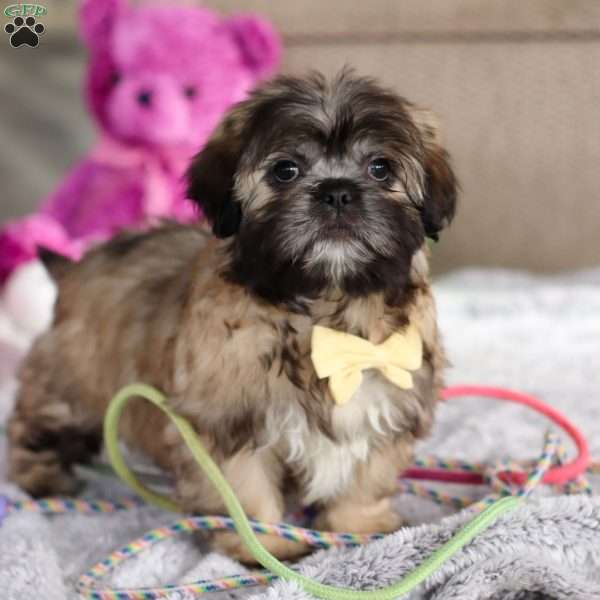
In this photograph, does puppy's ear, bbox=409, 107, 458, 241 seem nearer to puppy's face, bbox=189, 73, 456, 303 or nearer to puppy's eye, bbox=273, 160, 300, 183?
puppy's face, bbox=189, 73, 456, 303

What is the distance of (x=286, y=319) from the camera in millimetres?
1646

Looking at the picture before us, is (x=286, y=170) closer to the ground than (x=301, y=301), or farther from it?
farther from it

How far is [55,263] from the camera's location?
2303mm

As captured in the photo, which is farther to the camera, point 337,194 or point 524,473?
point 524,473

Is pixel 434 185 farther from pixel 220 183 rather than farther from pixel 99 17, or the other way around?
pixel 99 17

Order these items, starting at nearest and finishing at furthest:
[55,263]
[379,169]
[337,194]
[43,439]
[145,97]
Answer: [337,194] < [379,169] < [43,439] < [55,263] < [145,97]

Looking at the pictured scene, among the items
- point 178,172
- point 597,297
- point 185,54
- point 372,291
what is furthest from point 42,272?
point 597,297

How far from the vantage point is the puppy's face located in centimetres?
150

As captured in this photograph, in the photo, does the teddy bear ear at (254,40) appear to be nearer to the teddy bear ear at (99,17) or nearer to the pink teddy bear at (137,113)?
the pink teddy bear at (137,113)

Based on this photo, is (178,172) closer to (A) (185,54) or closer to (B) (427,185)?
(A) (185,54)

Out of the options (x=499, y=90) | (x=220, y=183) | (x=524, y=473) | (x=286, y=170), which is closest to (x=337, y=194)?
(x=286, y=170)

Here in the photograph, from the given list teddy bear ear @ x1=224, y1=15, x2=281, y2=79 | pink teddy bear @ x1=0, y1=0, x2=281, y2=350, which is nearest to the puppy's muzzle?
pink teddy bear @ x1=0, y1=0, x2=281, y2=350

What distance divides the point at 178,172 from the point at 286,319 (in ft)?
5.87

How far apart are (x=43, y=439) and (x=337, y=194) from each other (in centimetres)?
110
